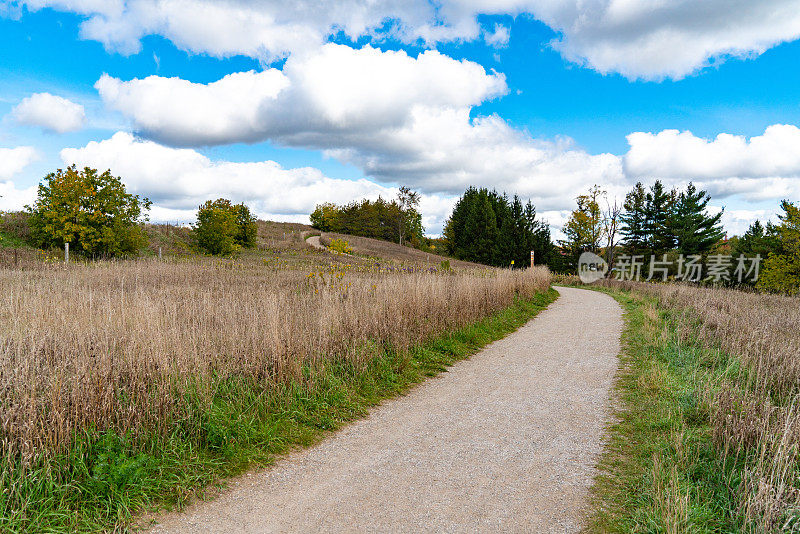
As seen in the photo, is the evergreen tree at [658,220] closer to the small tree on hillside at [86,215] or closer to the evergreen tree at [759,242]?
the evergreen tree at [759,242]

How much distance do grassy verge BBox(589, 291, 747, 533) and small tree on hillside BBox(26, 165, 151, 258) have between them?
2791 centimetres

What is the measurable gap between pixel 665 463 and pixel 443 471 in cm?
209

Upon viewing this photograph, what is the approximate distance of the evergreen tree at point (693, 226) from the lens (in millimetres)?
52156

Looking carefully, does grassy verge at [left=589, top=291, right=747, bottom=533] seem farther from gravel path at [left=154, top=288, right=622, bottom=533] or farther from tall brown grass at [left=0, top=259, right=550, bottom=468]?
tall brown grass at [left=0, top=259, right=550, bottom=468]

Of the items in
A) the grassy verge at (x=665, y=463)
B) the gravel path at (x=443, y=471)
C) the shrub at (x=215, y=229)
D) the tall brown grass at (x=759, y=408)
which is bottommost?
the gravel path at (x=443, y=471)

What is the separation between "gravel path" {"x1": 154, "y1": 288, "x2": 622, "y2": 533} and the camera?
11.4 ft

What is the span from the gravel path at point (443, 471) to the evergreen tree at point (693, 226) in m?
54.0

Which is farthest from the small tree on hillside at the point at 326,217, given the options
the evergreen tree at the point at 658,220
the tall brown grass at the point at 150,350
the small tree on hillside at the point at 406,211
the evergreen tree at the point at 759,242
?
the tall brown grass at the point at 150,350

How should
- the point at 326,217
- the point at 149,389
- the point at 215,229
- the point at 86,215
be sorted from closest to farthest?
the point at 149,389 < the point at 86,215 < the point at 215,229 < the point at 326,217

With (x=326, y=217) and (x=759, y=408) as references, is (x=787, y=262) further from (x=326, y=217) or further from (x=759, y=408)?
(x=326, y=217)

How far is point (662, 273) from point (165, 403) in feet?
189

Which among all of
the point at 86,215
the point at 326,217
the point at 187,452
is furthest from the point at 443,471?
the point at 326,217

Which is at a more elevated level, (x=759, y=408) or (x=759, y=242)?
(x=759, y=242)

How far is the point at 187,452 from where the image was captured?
167 inches
